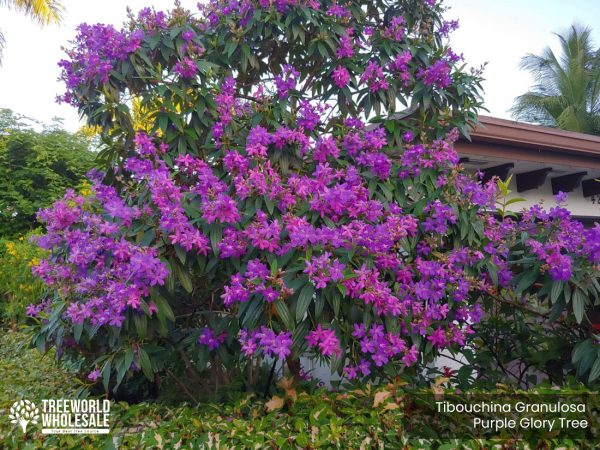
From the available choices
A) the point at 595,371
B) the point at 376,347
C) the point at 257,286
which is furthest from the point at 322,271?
the point at 595,371

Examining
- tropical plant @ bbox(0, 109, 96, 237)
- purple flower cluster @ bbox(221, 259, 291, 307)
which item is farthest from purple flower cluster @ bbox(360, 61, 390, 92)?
tropical plant @ bbox(0, 109, 96, 237)

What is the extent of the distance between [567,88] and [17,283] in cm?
1997

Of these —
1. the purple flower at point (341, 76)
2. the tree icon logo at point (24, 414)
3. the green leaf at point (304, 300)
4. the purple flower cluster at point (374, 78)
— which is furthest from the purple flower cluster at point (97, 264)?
the purple flower cluster at point (374, 78)

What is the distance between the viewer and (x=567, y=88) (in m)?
20.0

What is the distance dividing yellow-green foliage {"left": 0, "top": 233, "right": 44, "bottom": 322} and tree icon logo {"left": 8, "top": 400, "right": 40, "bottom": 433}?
213 inches

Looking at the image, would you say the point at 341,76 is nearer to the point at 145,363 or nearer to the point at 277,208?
the point at 277,208

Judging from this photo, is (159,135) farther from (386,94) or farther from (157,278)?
(386,94)

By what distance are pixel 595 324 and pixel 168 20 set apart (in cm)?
310

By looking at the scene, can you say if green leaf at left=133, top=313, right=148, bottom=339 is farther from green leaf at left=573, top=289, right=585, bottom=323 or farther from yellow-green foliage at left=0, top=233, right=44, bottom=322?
yellow-green foliage at left=0, top=233, right=44, bottom=322

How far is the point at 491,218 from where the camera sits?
292cm

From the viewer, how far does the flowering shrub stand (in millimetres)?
2436

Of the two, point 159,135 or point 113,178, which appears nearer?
point 159,135

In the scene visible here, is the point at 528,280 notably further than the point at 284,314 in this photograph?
Yes

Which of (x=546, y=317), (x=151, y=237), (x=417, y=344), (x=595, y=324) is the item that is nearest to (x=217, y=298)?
(x=151, y=237)
